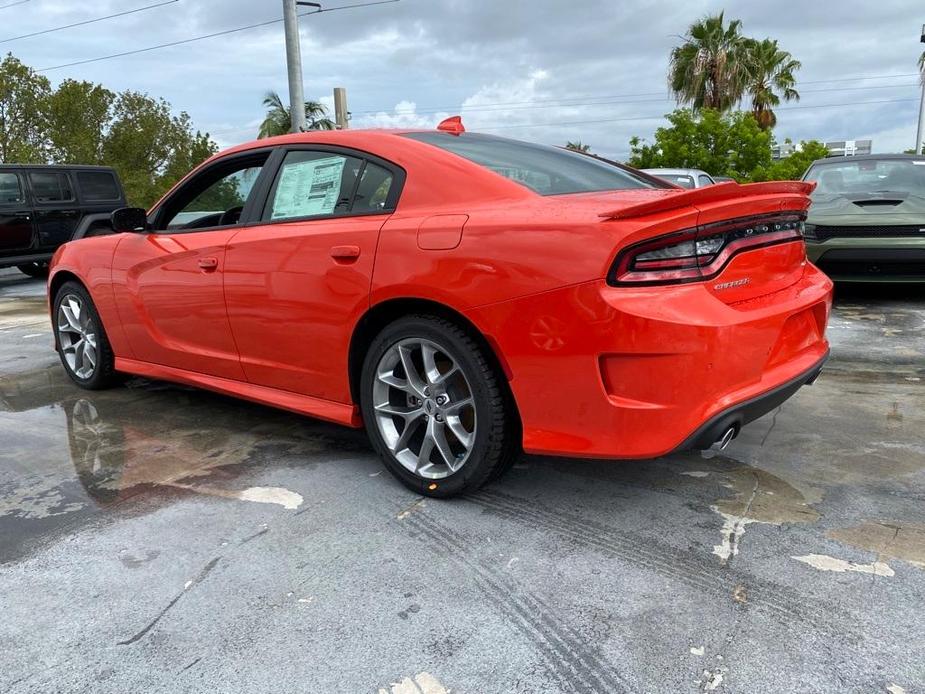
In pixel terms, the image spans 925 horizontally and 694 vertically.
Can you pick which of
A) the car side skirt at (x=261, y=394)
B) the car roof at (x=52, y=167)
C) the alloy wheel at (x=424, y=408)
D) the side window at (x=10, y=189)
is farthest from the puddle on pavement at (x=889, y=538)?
the car roof at (x=52, y=167)

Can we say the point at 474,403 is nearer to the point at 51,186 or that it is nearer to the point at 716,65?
the point at 51,186

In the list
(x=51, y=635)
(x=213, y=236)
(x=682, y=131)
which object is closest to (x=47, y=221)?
(x=213, y=236)

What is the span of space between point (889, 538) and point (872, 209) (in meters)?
5.26

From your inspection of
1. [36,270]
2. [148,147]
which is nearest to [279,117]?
[148,147]

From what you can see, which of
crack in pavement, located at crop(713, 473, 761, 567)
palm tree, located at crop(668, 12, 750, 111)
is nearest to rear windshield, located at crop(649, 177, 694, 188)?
crack in pavement, located at crop(713, 473, 761, 567)

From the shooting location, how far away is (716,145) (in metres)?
22.1

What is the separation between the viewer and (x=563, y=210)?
A: 2477 millimetres

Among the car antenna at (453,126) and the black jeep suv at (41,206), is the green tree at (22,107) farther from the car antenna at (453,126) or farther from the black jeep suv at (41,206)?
the car antenna at (453,126)

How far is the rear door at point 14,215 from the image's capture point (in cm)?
1070

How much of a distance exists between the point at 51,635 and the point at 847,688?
211cm

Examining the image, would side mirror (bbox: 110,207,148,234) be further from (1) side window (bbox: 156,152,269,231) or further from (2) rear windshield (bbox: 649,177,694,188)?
(2) rear windshield (bbox: 649,177,694,188)

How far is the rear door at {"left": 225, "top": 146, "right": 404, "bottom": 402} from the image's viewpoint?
9.70 ft

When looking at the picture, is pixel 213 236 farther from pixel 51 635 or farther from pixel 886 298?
pixel 886 298

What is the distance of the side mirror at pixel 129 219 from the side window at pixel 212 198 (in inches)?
3.4
